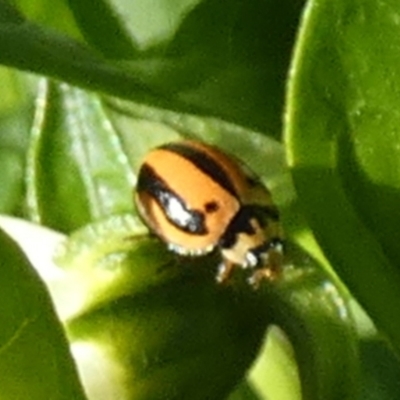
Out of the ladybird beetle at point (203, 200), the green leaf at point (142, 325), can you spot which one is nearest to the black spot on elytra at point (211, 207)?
Result: the ladybird beetle at point (203, 200)

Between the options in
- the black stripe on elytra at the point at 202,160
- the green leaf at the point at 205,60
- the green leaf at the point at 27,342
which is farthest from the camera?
the black stripe on elytra at the point at 202,160

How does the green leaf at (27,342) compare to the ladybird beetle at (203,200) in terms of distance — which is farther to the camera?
the ladybird beetle at (203,200)

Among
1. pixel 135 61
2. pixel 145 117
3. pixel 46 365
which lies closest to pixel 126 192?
pixel 145 117

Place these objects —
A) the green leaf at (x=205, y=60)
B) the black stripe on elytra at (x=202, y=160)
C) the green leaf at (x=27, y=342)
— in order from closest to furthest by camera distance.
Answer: the green leaf at (x=27, y=342), the green leaf at (x=205, y=60), the black stripe on elytra at (x=202, y=160)

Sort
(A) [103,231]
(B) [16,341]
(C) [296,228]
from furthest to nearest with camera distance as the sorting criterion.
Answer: (C) [296,228] → (A) [103,231] → (B) [16,341]

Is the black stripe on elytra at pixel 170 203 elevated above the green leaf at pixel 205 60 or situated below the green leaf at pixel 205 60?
below

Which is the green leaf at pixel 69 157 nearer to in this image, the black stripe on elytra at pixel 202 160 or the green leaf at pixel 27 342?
the black stripe on elytra at pixel 202 160

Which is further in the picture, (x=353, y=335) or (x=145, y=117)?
(x=145, y=117)

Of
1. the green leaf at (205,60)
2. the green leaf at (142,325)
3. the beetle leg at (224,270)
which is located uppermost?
the green leaf at (205,60)

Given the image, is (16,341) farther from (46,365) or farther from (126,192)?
(126,192)
